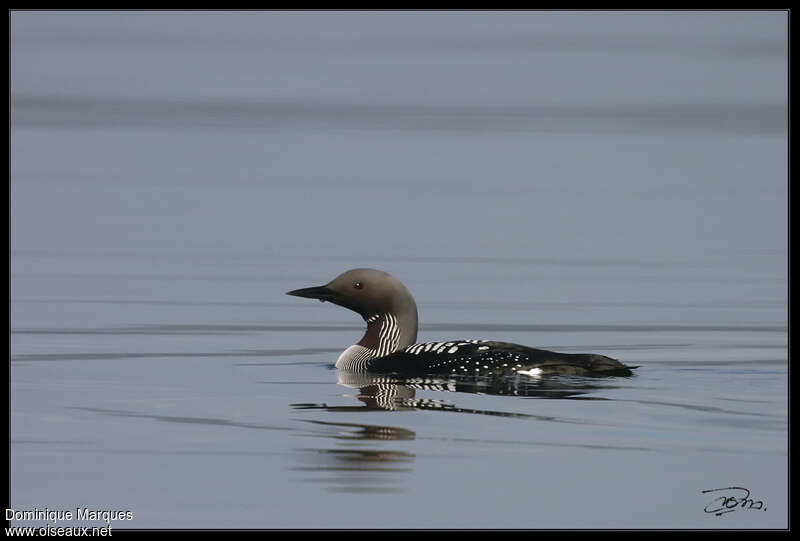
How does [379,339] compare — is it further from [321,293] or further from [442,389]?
[442,389]

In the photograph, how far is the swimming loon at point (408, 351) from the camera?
7.93 meters

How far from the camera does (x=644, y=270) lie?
12711mm

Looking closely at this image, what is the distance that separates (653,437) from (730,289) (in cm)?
516

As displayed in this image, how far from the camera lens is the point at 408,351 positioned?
27.5ft

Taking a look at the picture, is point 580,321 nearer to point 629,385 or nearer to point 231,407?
point 629,385

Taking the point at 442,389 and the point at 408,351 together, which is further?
the point at 408,351

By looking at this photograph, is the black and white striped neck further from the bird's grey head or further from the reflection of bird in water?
the reflection of bird in water

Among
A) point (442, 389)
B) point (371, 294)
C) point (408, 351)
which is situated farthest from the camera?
point (371, 294)

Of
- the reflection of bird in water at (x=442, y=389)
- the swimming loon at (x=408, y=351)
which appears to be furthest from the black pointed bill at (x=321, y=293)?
the reflection of bird in water at (x=442, y=389)

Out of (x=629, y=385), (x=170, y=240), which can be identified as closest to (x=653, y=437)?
(x=629, y=385)

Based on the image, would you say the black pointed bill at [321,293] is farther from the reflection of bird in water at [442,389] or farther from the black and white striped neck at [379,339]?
the reflection of bird in water at [442,389]

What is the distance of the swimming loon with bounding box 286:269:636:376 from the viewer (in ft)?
26.0

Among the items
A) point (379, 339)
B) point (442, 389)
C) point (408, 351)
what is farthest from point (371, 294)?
point (442, 389)

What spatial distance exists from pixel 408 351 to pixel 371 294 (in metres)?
0.39
